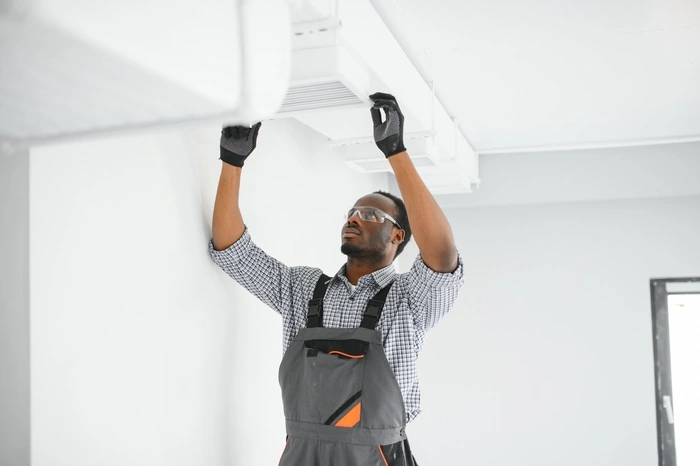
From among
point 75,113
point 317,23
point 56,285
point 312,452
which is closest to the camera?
point 75,113

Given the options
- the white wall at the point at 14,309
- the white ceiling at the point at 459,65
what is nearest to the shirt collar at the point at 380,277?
the white ceiling at the point at 459,65

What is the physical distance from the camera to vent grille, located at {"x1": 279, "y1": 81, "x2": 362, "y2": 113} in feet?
5.55

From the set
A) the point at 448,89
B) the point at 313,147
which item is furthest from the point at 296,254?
the point at 448,89

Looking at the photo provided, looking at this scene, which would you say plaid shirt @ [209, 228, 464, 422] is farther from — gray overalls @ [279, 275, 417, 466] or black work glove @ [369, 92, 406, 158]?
black work glove @ [369, 92, 406, 158]

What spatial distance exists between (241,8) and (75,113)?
18 centimetres

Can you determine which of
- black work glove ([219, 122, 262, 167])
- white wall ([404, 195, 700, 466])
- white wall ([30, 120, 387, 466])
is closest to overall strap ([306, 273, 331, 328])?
white wall ([30, 120, 387, 466])

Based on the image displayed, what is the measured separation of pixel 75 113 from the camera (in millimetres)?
640

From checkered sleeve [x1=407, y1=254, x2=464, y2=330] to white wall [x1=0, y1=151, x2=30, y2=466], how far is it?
102 centimetres

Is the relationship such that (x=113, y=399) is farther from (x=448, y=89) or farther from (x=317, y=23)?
(x=448, y=89)

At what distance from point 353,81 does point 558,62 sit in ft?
3.95

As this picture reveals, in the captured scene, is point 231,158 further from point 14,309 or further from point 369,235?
point 14,309

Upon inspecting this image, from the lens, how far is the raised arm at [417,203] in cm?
183

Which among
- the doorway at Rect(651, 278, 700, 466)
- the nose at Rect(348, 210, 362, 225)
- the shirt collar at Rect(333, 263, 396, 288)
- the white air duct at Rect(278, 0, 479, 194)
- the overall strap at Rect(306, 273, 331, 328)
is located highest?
the white air duct at Rect(278, 0, 479, 194)

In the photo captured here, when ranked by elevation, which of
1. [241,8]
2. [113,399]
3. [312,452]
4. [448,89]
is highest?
Answer: [448,89]
